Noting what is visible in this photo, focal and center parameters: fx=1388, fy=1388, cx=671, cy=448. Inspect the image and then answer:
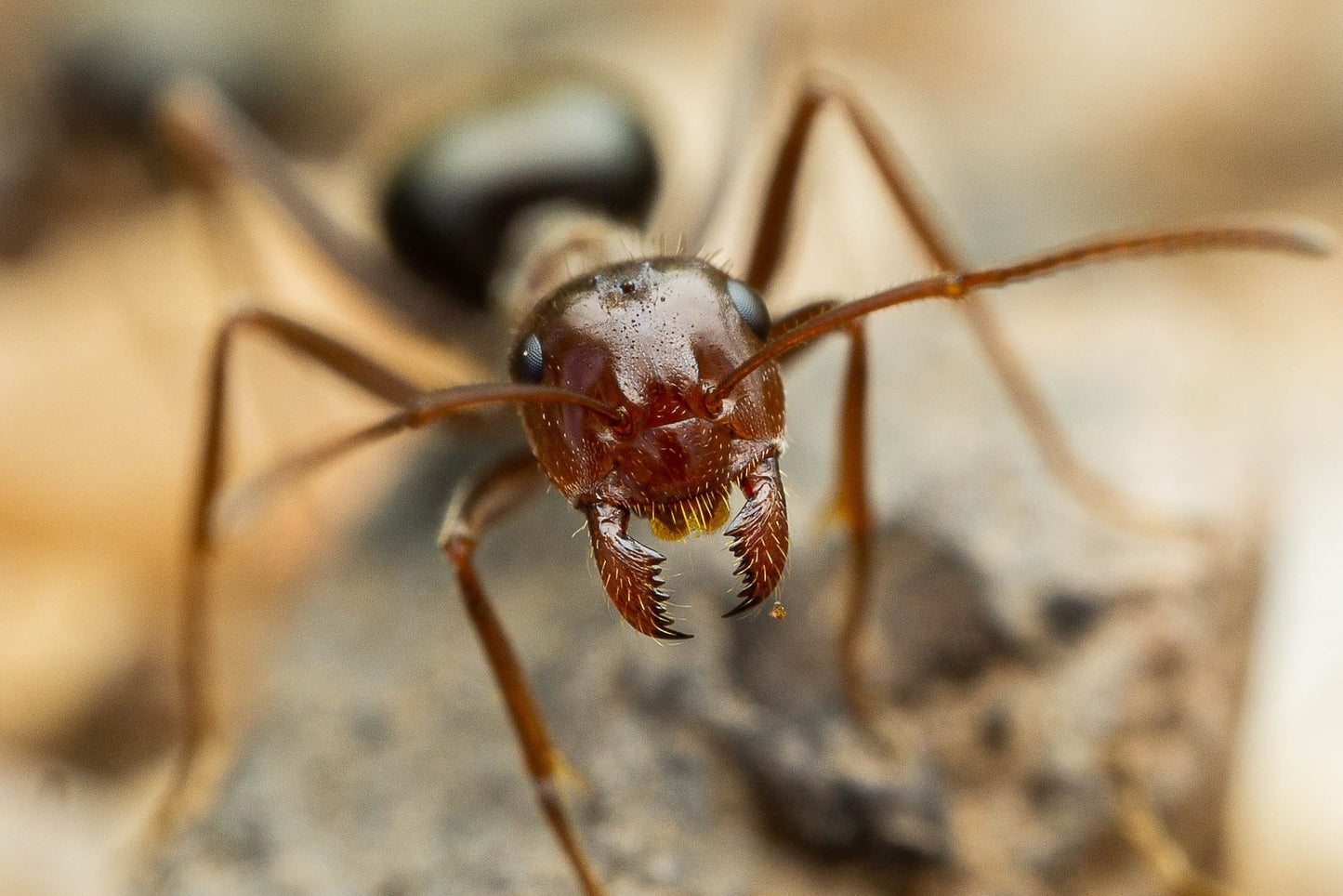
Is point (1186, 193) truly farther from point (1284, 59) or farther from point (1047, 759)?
point (1047, 759)

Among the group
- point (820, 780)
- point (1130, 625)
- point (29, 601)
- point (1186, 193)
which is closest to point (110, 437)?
point (29, 601)

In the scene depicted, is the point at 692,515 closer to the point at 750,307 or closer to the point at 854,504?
the point at 750,307

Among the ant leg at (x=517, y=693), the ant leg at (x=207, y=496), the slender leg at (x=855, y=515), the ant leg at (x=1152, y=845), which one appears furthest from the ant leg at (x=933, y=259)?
the ant leg at (x=517, y=693)

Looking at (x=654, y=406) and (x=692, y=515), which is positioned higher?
(x=654, y=406)

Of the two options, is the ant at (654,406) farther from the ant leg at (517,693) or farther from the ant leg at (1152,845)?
the ant leg at (1152,845)

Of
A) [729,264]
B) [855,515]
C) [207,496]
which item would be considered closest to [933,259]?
[729,264]
